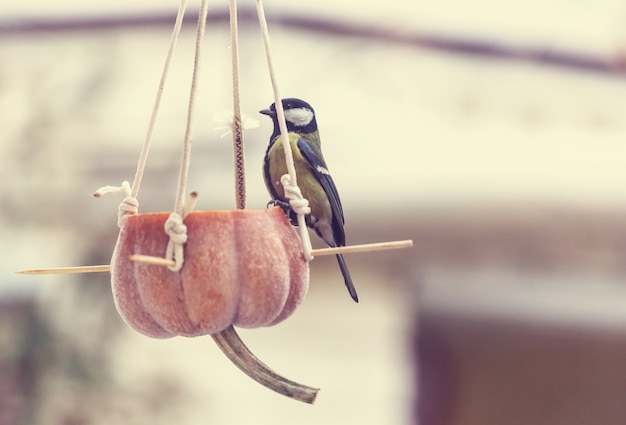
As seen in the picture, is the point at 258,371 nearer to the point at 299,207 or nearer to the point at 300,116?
the point at 299,207

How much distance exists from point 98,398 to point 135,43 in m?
1.05

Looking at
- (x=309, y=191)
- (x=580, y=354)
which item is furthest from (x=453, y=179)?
(x=309, y=191)

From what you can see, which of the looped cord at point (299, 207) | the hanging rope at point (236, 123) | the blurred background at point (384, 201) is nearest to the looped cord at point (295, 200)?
the looped cord at point (299, 207)

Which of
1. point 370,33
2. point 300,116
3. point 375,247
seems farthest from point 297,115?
point 370,33

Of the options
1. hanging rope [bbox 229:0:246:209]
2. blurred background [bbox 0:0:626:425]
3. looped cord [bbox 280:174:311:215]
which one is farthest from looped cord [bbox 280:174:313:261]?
blurred background [bbox 0:0:626:425]

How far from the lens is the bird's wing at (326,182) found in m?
0.90

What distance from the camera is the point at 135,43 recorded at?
224 cm

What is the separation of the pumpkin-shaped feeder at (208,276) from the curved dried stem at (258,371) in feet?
0.07

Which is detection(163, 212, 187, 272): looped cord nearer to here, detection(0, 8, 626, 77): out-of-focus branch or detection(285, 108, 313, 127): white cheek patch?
detection(285, 108, 313, 127): white cheek patch

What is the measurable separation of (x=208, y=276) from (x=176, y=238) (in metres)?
0.05

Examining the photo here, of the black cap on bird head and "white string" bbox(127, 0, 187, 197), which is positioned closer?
"white string" bbox(127, 0, 187, 197)

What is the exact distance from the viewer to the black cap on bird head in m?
0.94

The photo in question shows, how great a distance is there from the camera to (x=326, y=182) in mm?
898

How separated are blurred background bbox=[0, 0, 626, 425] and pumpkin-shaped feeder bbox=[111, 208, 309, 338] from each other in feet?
4.60
